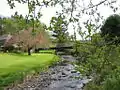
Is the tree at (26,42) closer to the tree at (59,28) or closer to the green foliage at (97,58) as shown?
the green foliage at (97,58)

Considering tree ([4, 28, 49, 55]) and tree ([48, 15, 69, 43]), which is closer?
tree ([48, 15, 69, 43])

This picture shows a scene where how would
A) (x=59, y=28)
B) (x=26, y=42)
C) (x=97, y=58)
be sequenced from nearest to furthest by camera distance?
(x=59, y=28) < (x=97, y=58) < (x=26, y=42)

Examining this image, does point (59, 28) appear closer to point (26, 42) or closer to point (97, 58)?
point (97, 58)

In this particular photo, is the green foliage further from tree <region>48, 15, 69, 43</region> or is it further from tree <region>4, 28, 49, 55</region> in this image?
tree <region>4, 28, 49, 55</region>

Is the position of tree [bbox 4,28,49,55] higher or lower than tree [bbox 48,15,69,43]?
higher

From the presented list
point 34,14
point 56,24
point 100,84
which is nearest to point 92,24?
point 56,24

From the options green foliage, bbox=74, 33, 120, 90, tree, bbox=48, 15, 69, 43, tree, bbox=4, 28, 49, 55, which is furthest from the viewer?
tree, bbox=4, 28, 49, 55

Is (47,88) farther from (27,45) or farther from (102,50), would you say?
(27,45)

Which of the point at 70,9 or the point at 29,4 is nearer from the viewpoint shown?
the point at 29,4

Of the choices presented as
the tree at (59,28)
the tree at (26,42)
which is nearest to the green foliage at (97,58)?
the tree at (59,28)

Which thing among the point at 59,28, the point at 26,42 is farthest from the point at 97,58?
the point at 26,42

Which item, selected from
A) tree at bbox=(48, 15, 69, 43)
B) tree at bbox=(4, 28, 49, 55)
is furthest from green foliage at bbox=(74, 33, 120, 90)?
tree at bbox=(4, 28, 49, 55)

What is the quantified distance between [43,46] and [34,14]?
286 ft

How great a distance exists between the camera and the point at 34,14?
691 centimetres
